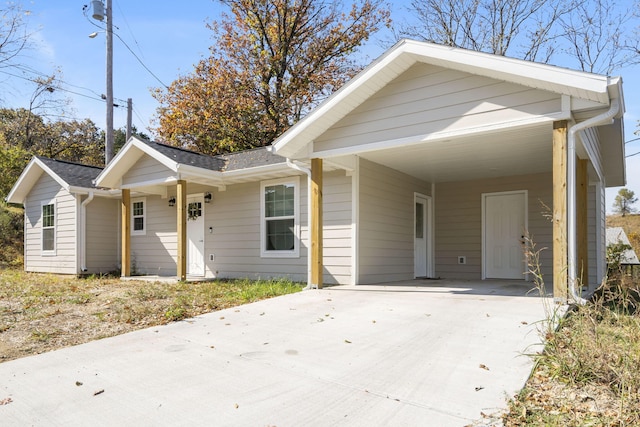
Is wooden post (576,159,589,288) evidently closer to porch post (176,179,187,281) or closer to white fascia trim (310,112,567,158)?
white fascia trim (310,112,567,158)

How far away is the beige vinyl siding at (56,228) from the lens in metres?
12.6

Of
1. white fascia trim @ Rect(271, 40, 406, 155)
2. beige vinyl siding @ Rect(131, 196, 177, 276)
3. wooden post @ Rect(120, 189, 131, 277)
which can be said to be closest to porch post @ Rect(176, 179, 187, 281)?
beige vinyl siding @ Rect(131, 196, 177, 276)

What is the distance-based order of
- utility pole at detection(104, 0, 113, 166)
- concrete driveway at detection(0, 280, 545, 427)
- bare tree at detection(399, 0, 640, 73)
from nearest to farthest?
1. concrete driveway at detection(0, 280, 545, 427)
2. utility pole at detection(104, 0, 113, 166)
3. bare tree at detection(399, 0, 640, 73)

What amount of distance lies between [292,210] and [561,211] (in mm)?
5466

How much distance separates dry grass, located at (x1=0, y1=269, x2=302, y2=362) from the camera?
491 cm

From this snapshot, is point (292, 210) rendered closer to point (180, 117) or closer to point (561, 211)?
point (561, 211)

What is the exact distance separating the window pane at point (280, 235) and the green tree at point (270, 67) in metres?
10.6

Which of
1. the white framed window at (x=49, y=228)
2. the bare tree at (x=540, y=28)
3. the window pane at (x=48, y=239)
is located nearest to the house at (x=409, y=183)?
the white framed window at (x=49, y=228)

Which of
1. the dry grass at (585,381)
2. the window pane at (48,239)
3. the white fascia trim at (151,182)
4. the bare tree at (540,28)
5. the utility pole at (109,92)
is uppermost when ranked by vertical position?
the bare tree at (540,28)

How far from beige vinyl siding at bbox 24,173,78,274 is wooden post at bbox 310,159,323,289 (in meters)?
8.49

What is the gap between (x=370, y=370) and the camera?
3482mm

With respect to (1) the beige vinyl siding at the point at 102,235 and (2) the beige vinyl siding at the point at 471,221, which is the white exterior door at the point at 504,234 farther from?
(1) the beige vinyl siding at the point at 102,235

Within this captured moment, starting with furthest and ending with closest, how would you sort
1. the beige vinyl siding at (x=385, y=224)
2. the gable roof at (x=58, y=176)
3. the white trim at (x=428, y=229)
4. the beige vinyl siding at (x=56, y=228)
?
the beige vinyl siding at (x=56, y=228), the gable roof at (x=58, y=176), the white trim at (x=428, y=229), the beige vinyl siding at (x=385, y=224)

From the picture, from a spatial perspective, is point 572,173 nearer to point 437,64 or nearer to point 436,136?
point 436,136
